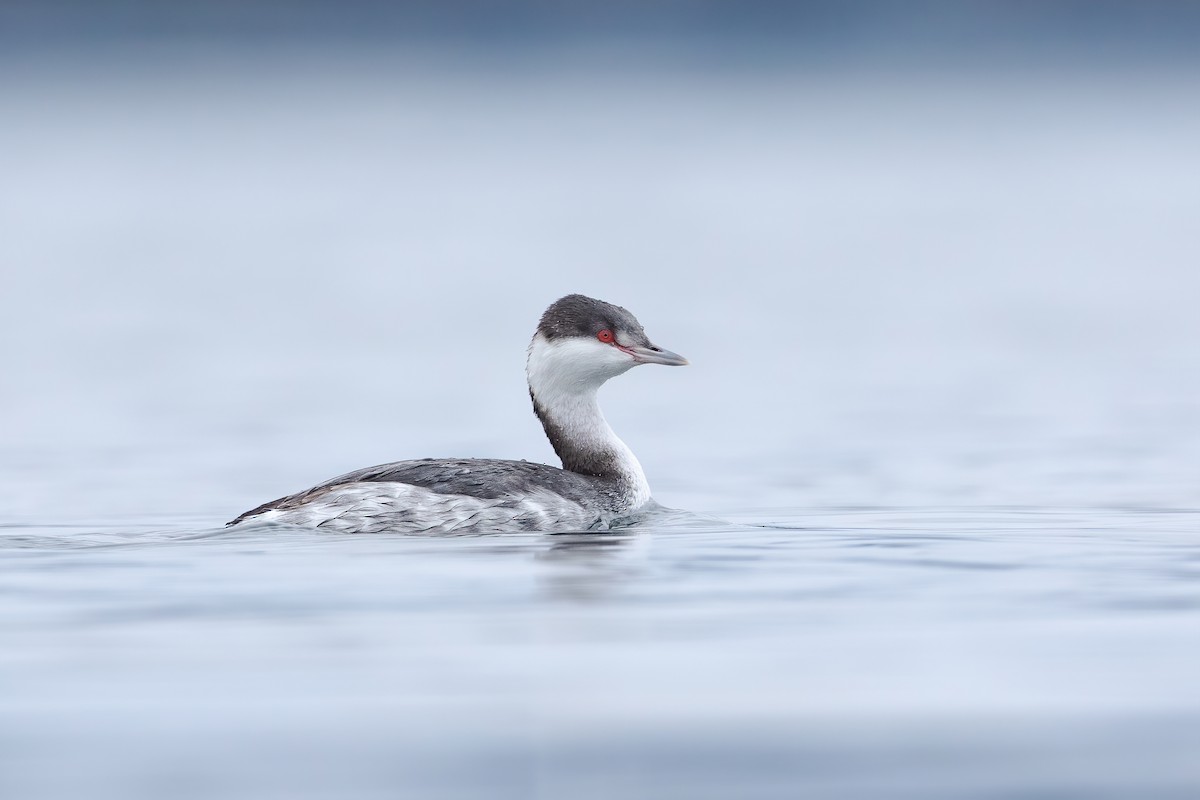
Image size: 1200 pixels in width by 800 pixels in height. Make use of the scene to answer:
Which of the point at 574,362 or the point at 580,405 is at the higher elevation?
the point at 574,362

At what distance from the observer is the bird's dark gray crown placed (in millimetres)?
13609

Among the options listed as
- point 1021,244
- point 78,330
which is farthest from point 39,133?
point 78,330

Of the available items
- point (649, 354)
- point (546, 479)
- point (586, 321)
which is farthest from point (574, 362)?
point (546, 479)

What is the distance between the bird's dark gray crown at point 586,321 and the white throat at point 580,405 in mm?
61

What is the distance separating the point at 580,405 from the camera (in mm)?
13891

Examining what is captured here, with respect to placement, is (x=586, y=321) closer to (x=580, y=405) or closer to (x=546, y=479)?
(x=580, y=405)

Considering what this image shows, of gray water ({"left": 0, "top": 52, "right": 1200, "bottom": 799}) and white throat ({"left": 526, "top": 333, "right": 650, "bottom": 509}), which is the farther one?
white throat ({"left": 526, "top": 333, "right": 650, "bottom": 509})

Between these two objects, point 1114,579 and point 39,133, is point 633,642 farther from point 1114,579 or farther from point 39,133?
point 39,133

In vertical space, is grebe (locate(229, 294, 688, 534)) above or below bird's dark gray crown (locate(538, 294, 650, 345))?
below

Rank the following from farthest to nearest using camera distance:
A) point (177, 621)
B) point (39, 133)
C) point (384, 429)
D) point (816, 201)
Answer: point (39, 133) → point (816, 201) → point (384, 429) → point (177, 621)

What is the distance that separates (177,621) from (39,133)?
160m

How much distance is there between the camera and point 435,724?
7512 millimetres

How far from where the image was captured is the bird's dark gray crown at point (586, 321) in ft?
44.7

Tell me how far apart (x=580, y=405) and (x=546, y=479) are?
1007mm
